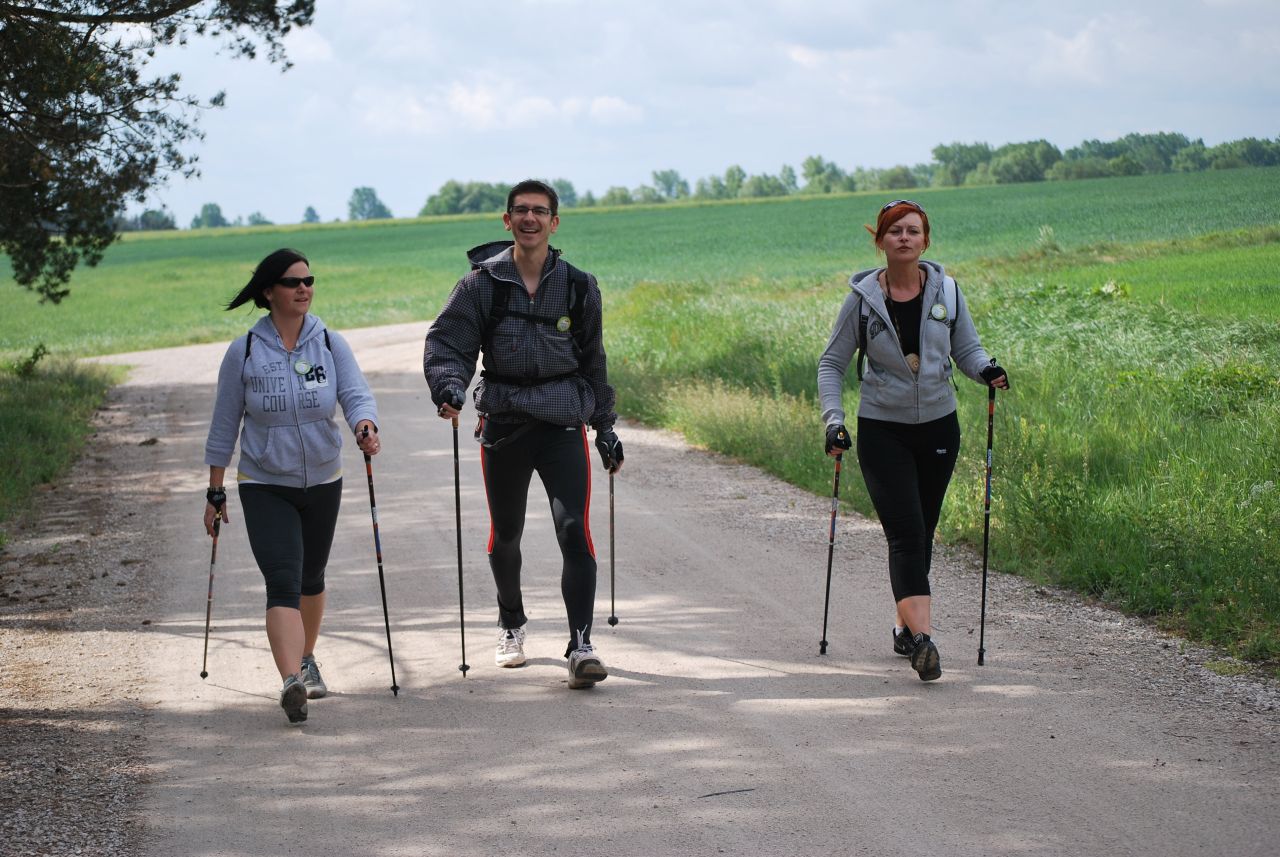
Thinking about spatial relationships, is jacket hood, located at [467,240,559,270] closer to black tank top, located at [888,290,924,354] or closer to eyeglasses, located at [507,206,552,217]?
eyeglasses, located at [507,206,552,217]

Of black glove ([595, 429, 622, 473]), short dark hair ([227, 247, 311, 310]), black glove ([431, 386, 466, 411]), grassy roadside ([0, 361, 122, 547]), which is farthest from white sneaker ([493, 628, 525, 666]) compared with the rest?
grassy roadside ([0, 361, 122, 547])

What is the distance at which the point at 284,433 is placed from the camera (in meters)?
5.88

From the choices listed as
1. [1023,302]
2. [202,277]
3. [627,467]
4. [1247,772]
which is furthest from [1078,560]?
[202,277]

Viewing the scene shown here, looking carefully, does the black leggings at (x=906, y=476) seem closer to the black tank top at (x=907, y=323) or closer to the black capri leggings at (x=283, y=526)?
the black tank top at (x=907, y=323)

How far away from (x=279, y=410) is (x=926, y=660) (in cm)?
313

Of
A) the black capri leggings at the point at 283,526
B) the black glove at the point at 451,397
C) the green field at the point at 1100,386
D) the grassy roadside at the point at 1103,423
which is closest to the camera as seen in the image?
the black capri leggings at the point at 283,526

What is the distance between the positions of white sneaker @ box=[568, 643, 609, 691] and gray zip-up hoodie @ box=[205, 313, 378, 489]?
1.43 meters

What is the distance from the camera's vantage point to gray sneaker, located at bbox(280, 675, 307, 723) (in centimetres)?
572

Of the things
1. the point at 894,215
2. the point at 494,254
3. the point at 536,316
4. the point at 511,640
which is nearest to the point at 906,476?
the point at 894,215

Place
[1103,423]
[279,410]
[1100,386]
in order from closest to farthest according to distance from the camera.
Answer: [279,410], [1103,423], [1100,386]

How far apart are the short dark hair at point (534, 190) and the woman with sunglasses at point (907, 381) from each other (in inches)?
57.4

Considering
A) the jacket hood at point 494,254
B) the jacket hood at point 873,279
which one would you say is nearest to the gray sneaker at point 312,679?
the jacket hood at point 494,254

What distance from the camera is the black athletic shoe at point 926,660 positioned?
5969 millimetres

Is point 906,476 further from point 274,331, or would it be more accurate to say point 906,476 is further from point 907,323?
point 274,331
